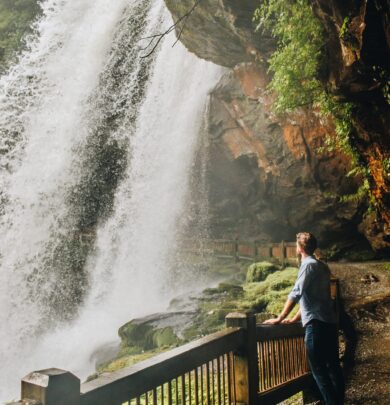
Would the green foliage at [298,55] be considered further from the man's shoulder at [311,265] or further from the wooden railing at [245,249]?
the wooden railing at [245,249]

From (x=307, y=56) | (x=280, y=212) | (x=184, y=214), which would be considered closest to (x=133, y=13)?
(x=184, y=214)

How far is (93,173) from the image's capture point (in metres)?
27.0

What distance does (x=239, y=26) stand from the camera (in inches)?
534

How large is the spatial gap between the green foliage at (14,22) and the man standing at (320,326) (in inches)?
1254

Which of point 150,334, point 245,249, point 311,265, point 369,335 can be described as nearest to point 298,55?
point 369,335

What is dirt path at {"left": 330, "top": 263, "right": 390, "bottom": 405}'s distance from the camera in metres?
5.04

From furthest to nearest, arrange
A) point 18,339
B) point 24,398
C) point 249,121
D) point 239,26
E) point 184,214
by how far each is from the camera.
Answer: point 184,214 < point 249,121 < point 18,339 < point 239,26 < point 24,398

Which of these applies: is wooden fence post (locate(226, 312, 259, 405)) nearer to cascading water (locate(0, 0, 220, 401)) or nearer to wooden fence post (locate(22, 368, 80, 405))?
wooden fence post (locate(22, 368, 80, 405))

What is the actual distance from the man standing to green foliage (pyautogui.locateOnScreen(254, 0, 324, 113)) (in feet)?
21.9

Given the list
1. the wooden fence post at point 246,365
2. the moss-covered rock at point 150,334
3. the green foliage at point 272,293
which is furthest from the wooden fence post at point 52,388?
the moss-covered rock at point 150,334

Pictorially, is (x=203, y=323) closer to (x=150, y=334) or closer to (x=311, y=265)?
(x=150, y=334)

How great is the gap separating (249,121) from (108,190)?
13.3m

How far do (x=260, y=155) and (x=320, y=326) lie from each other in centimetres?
1613

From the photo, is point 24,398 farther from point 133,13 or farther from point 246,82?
point 133,13
